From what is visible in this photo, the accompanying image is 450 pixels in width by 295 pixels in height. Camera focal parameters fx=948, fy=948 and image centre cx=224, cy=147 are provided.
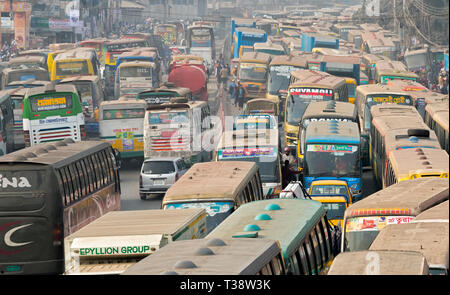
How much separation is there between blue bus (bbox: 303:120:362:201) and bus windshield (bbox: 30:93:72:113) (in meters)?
9.24

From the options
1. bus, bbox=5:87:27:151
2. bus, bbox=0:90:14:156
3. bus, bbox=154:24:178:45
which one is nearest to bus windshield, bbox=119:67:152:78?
bus, bbox=5:87:27:151

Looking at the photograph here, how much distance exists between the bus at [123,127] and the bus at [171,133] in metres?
1.94

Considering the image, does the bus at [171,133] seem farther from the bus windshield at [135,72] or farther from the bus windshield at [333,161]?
the bus windshield at [135,72]

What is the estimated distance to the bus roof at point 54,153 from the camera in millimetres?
19266

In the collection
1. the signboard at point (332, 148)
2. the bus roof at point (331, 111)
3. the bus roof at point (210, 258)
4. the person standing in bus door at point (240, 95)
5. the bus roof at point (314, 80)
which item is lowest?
the person standing in bus door at point (240, 95)

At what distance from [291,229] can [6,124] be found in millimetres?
22791

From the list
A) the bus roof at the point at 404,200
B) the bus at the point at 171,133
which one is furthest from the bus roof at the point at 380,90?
the bus roof at the point at 404,200

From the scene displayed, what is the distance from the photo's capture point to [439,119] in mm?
32594

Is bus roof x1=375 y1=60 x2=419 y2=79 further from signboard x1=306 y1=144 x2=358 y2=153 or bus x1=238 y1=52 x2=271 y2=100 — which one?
signboard x1=306 y1=144 x2=358 y2=153

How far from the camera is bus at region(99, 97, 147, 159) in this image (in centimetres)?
3453

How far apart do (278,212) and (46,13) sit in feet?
261
